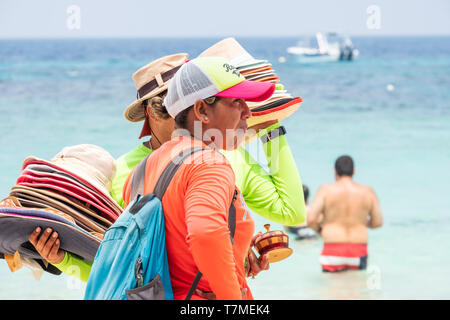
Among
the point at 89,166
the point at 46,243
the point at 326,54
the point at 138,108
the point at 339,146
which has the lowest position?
the point at 46,243

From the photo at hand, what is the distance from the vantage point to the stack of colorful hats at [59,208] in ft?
6.46

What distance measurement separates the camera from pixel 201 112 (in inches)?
62.7

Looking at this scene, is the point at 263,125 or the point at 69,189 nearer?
the point at 69,189

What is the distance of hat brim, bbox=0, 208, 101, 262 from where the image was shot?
6.40 ft

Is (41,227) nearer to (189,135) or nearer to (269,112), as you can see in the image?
(189,135)

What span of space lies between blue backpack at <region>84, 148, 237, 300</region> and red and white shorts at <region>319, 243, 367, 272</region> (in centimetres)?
498

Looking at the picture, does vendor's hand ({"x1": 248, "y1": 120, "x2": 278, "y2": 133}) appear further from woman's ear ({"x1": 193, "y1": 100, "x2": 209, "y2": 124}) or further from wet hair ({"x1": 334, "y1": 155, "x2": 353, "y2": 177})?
wet hair ({"x1": 334, "y1": 155, "x2": 353, "y2": 177})

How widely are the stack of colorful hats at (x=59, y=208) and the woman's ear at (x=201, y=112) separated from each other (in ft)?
2.17

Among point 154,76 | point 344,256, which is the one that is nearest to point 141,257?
point 154,76

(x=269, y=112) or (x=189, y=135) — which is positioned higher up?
(x=269, y=112)

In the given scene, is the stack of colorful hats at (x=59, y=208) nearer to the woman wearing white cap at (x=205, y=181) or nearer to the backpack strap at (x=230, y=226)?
the woman wearing white cap at (x=205, y=181)

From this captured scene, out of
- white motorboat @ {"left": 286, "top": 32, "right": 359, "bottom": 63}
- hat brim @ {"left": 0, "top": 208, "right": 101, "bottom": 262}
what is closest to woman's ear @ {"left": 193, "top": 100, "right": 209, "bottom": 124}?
hat brim @ {"left": 0, "top": 208, "right": 101, "bottom": 262}

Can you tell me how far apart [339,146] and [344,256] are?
9071 mm
